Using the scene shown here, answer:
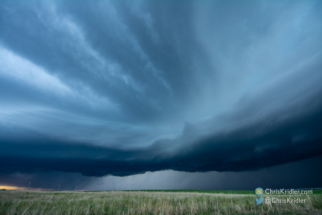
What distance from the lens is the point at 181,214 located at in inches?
656

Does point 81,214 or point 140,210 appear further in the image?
point 140,210

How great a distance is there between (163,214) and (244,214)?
868 centimetres

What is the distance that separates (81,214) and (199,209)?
14168 mm

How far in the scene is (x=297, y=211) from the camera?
50.9ft

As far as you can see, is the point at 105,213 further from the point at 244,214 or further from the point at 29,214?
the point at 244,214

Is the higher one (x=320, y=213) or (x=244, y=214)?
(x=320, y=213)

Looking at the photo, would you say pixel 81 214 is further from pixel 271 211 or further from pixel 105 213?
pixel 271 211

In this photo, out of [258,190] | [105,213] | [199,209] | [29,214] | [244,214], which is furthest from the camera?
[258,190]

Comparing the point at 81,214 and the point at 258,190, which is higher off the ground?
the point at 258,190

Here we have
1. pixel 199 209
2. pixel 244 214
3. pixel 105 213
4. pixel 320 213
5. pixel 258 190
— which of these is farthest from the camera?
pixel 258 190

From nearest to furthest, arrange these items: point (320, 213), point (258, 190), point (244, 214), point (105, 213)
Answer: point (320, 213)
point (244, 214)
point (105, 213)
point (258, 190)

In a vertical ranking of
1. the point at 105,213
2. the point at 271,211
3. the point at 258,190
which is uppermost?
the point at 258,190

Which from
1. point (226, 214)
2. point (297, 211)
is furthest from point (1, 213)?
point (297, 211)

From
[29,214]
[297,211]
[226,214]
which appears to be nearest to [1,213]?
[29,214]
